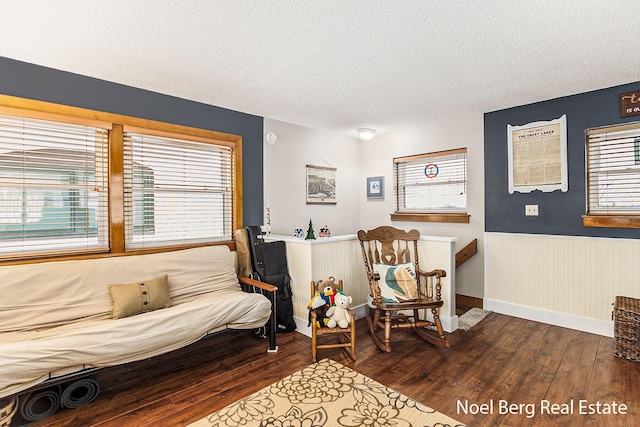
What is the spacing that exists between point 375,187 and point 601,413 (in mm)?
3642

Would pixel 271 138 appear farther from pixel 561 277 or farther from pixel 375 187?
pixel 561 277

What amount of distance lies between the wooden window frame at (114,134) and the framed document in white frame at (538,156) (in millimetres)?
3253

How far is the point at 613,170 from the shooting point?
321cm

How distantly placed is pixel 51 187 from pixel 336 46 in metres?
2.52

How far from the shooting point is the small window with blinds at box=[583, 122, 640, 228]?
10.2 ft

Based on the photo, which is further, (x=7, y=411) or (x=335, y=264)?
(x=335, y=264)

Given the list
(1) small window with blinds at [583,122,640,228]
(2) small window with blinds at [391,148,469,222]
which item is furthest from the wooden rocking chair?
(1) small window with blinds at [583,122,640,228]

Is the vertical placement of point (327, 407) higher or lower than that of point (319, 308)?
lower

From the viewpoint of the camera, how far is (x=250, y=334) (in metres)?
3.38

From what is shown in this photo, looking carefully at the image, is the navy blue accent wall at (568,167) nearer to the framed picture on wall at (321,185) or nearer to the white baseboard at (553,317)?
the white baseboard at (553,317)

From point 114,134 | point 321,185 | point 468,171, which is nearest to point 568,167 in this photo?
point 468,171

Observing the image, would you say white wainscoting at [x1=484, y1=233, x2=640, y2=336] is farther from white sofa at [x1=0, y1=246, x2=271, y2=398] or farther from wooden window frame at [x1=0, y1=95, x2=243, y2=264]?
wooden window frame at [x1=0, y1=95, x2=243, y2=264]

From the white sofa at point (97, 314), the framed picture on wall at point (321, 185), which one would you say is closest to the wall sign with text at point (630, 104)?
the framed picture on wall at point (321, 185)

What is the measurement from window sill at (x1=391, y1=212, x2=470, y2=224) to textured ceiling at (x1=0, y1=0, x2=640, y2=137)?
1.45 metres
